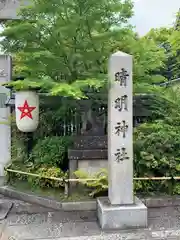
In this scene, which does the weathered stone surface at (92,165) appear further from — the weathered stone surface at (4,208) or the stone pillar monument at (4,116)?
the stone pillar monument at (4,116)

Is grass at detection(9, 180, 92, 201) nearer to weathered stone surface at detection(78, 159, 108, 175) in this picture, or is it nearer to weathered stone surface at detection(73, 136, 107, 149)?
weathered stone surface at detection(78, 159, 108, 175)

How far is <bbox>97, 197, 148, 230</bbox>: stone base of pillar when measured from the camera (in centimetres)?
462

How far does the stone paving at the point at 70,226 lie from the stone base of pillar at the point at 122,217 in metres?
0.12

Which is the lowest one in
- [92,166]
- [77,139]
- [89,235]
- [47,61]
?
[89,235]

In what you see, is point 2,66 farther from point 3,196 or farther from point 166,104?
point 166,104

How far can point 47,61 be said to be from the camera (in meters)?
5.90

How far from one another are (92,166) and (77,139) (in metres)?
0.73

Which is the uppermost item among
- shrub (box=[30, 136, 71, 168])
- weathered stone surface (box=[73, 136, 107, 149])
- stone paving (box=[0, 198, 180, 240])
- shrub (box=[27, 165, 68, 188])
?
weathered stone surface (box=[73, 136, 107, 149])

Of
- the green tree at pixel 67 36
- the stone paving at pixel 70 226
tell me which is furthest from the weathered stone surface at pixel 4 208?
the green tree at pixel 67 36

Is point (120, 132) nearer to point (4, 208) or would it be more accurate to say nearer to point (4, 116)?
point (4, 208)

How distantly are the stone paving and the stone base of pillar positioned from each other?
0.38 feet

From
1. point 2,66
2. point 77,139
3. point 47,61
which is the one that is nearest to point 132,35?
point 47,61

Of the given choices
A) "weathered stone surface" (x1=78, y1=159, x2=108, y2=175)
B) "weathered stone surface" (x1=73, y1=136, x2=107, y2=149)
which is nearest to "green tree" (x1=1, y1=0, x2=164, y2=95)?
"weathered stone surface" (x1=73, y1=136, x2=107, y2=149)

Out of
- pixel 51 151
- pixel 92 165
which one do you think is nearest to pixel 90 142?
pixel 92 165
